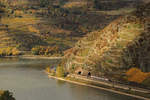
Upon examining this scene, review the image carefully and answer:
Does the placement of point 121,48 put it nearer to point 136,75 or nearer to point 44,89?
point 136,75

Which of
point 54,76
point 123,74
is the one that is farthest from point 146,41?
point 54,76

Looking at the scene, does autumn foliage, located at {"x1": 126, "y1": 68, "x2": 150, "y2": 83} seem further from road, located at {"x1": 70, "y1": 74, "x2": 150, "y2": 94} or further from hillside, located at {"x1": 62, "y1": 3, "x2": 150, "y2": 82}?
road, located at {"x1": 70, "y1": 74, "x2": 150, "y2": 94}

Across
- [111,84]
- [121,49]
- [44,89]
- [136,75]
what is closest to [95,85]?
[111,84]

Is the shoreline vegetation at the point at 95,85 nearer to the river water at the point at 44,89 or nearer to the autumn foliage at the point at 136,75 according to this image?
the river water at the point at 44,89

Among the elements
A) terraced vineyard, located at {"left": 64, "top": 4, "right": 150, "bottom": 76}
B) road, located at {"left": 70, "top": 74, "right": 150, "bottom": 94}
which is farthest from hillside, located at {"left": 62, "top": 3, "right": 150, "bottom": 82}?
road, located at {"left": 70, "top": 74, "right": 150, "bottom": 94}

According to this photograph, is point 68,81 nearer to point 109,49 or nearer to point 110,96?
point 109,49

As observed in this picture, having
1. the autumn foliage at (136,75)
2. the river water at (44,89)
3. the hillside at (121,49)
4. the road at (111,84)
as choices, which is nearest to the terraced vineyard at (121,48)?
the hillside at (121,49)
